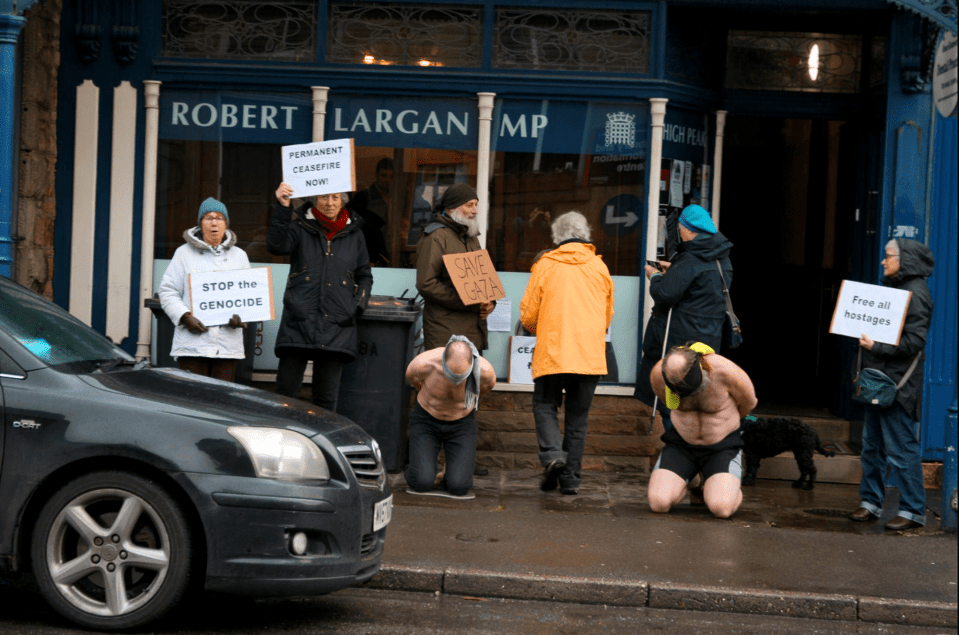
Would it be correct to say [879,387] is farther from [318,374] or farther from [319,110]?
[319,110]

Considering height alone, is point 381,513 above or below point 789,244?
below

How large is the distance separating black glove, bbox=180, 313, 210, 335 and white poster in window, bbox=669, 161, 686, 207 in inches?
156

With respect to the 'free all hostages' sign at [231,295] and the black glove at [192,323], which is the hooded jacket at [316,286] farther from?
the black glove at [192,323]

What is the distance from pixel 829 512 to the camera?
28.7ft

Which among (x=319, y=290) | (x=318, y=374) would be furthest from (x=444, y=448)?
(x=319, y=290)

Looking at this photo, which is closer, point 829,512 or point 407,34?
point 829,512

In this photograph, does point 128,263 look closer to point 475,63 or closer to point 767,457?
point 475,63

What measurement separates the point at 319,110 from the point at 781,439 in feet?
14.5

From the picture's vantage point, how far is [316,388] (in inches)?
350

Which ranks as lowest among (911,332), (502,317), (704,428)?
(704,428)

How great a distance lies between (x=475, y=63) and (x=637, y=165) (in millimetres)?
1536

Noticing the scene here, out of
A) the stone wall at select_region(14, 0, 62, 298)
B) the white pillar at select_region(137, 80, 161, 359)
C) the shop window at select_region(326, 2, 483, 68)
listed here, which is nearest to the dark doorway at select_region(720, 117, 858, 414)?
the shop window at select_region(326, 2, 483, 68)

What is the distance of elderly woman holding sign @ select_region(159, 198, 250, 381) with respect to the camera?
8.44 metres

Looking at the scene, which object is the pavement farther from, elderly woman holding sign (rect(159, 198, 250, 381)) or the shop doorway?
the shop doorway
